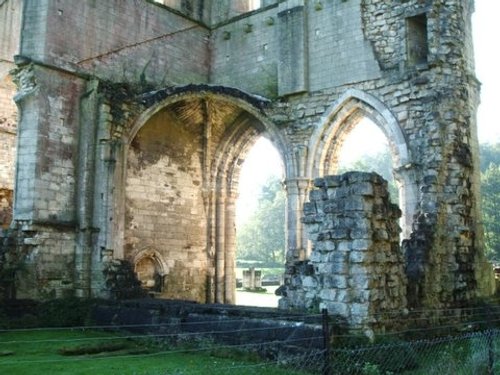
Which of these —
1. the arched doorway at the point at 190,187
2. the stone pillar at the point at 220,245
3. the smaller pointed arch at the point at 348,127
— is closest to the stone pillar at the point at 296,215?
the smaller pointed arch at the point at 348,127

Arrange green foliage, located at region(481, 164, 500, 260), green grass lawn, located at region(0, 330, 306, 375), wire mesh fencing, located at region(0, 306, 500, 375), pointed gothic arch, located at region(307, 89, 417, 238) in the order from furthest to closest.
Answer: green foliage, located at region(481, 164, 500, 260)
pointed gothic arch, located at region(307, 89, 417, 238)
green grass lawn, located at region(0, 330, 306, 375)
wire mesh fencing, located at region(0, 306, 500, 375)

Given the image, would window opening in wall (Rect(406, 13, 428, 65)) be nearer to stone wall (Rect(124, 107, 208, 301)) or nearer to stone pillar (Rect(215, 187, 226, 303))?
stone wall (Rect(124, 107, 208, 301))

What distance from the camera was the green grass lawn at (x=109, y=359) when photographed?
6891 millimetres

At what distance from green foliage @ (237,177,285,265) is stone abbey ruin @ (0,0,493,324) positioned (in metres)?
33.2

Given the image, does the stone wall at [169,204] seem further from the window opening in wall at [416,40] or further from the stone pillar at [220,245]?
the window opening in wall at [416,40]

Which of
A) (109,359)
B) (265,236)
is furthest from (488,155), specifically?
(109,359)

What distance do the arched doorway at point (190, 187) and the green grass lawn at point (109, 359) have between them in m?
4.61

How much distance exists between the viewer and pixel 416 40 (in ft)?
39.9

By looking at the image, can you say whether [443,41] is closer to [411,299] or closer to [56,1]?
[411,299]

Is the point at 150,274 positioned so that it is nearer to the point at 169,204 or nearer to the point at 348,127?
the point at 169,204

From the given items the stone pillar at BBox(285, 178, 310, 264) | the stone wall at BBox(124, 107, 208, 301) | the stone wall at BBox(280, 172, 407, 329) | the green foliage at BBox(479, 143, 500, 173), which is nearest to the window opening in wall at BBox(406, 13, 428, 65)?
the stone pillar at BBox(285, 178, 310, 264)

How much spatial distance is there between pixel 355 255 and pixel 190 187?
27.8ft

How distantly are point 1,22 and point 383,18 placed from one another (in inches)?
391

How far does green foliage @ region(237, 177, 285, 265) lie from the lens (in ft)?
160
